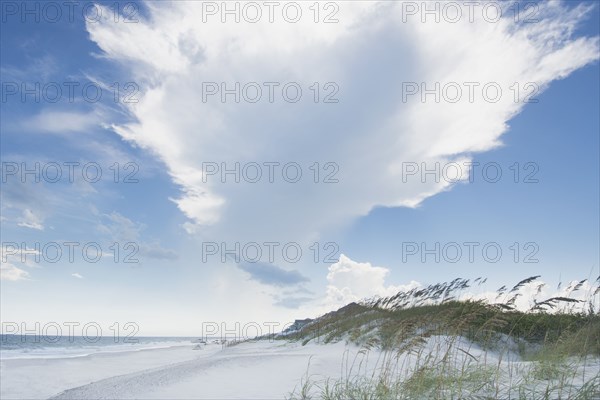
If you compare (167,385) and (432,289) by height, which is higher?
(432,289)

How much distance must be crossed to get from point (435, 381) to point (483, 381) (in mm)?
637

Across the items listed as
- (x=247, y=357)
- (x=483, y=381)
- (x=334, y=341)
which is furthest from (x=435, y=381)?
(x=334, y=341)

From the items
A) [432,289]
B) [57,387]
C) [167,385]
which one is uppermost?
[432,289]

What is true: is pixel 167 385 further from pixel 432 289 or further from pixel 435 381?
pixel 432 289

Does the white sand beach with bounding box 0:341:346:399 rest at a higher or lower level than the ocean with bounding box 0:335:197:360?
higher

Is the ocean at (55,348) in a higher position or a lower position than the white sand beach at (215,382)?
lower

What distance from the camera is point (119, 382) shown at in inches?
409

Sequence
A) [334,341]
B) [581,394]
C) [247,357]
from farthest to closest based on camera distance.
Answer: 1. [334,341]
2. [247,357]
3. [581,394]

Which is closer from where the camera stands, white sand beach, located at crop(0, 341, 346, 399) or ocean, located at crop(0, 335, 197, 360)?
white sand beach, located at crop(0, 341, 346, 399)

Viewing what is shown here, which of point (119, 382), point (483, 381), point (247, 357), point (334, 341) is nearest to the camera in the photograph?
point (483, 381)

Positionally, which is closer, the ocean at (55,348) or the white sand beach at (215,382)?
the white sand beach at (215,382)

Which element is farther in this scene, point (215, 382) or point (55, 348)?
point (55, 348)

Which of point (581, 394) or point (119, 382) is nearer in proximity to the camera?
point (581, 394)

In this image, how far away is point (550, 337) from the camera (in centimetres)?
1180
